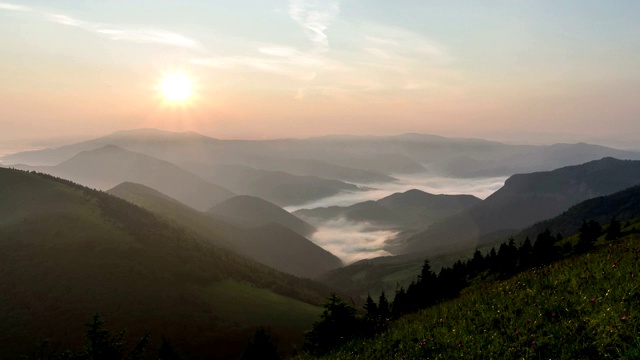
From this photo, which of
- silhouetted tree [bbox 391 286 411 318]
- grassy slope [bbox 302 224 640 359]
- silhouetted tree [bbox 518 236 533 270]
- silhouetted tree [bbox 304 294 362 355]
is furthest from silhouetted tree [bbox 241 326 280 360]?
silhouetted tree [bbox 518 236 533 270]

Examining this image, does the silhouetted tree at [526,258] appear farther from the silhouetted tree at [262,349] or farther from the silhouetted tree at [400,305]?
the silhouetted tree at [262,349]

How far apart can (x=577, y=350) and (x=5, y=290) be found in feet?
587

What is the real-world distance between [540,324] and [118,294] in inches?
6381

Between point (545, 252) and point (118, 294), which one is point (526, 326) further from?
point (118, 294)

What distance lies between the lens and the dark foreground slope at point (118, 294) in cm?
11956

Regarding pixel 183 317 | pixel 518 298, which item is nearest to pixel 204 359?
pixel 183 317

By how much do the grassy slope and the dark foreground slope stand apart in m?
115

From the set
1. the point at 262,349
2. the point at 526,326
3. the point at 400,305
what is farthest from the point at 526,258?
the point at 526,326

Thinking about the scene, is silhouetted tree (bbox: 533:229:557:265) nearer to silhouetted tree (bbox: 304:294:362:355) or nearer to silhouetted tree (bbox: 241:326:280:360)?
silhouetted tree (bbox: 304:294:362:355)

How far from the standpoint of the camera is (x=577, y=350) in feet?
30.6

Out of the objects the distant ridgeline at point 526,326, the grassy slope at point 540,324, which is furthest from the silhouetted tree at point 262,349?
the grassy slope at point 540,324

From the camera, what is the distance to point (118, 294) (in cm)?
14225

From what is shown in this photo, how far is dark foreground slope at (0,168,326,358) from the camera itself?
119562 millimetres

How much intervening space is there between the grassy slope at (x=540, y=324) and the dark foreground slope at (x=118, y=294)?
378ft
